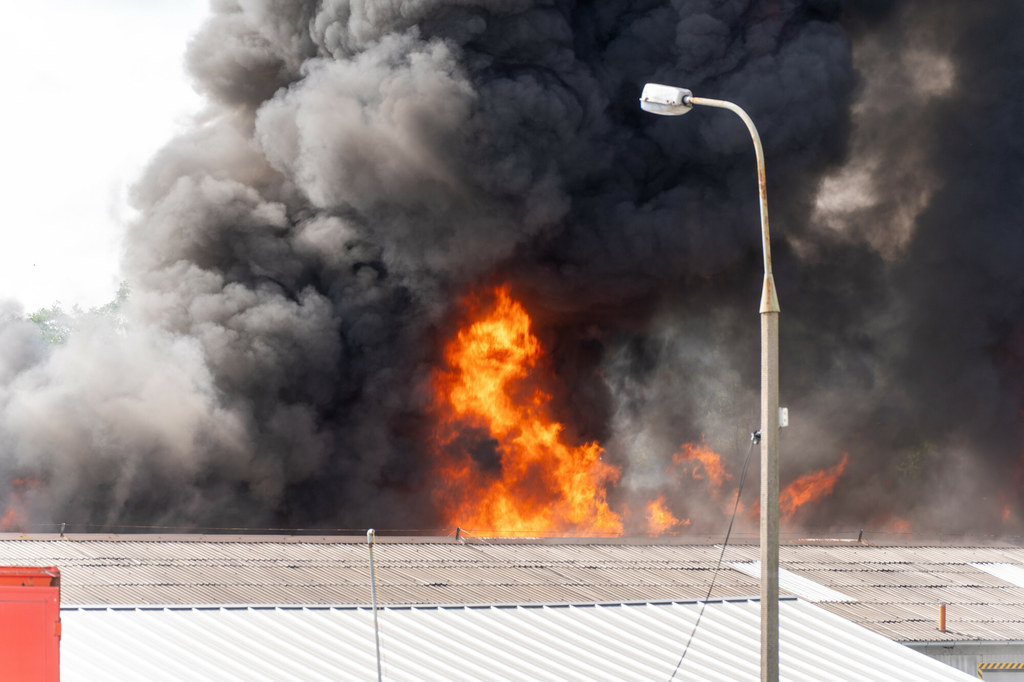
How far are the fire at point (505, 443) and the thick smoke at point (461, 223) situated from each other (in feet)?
2.05

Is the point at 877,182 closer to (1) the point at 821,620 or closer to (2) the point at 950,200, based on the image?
(2) the point at 950,200

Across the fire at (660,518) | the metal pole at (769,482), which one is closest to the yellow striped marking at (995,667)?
the metal pole at (769,482)

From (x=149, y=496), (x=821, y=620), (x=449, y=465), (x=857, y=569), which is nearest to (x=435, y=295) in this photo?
(x=449, y=465)

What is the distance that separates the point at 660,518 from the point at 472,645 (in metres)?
24.6

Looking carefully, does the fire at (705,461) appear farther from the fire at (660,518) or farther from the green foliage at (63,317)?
the green foliage at (63,317)

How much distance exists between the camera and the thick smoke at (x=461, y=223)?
31.2 meters

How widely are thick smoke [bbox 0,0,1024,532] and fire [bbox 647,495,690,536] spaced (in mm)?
848

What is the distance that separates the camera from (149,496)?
99.4 ft

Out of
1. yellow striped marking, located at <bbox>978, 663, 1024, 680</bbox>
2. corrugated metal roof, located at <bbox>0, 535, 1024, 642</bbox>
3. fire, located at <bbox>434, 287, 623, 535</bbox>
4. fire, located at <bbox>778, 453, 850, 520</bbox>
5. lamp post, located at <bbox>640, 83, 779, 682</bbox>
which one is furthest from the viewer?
fire, located at <bbox>778, 453, 850, 520</bbox>

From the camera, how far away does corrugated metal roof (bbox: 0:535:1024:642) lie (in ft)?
54.0

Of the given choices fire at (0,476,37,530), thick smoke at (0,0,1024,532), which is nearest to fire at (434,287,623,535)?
thick smoke at (0,0,1024,532)

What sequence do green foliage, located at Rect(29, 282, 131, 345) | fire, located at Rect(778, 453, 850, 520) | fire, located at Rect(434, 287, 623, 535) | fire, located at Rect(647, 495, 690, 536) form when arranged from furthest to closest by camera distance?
green foliage, located at Rect(29, 282, 131, 345) → fire, located at Rect(778, 453, 850, 520) → fire, located at Rect(647, 495, 690, 536) → fire, located at Rect(434, 287, 623, 535)

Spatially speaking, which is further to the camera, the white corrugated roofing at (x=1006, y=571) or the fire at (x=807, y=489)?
the fire at (x=807, y=489)

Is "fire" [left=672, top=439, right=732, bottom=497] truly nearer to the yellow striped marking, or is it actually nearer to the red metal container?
the yellow striped marking
